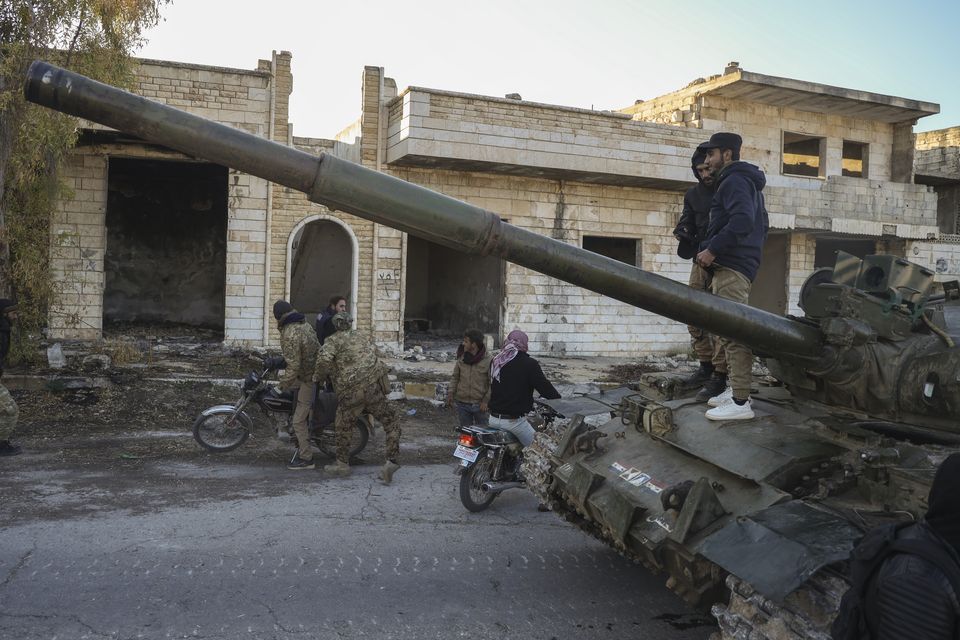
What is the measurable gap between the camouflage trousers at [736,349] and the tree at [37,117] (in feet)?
29.3

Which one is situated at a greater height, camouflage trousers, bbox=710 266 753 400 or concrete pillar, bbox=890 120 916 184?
concrete pillar, bbox=890 120 916 184

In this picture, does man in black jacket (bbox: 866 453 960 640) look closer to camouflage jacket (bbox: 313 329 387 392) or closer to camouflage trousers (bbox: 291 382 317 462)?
camouflage jacket (bbox: 313 329 387 392)

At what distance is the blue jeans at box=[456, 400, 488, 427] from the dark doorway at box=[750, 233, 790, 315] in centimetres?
1376

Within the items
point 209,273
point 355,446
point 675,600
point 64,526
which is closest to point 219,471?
point 355,446

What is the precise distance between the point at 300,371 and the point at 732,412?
4616mm

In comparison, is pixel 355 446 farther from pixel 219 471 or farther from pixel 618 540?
pixel 618 540

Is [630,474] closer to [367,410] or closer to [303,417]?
[367,410]

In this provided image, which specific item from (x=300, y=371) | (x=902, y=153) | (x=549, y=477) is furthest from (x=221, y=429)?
(x=902, y=153)

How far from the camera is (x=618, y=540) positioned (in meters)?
4.41

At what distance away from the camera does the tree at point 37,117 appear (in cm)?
991

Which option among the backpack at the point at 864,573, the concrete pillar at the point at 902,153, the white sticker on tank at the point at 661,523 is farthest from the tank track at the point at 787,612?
the concrete pillar at the point at 902,153

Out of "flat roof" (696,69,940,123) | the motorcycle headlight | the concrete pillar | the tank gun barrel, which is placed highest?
"flat roof" (696,69,940,123)

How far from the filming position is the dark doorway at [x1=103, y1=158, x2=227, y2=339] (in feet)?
66.5

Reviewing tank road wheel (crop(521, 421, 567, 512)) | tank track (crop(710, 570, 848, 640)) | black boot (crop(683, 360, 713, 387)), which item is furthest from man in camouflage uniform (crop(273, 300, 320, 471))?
tank track (crop(710, 570, 848, 640))
